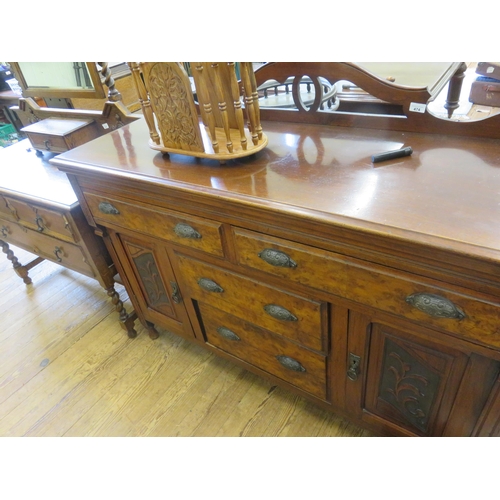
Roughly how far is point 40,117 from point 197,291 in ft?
4.26

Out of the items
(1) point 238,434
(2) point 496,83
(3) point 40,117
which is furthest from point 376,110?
(3) point 40,117

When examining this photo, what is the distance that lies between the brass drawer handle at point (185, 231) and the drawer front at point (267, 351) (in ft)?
1.00

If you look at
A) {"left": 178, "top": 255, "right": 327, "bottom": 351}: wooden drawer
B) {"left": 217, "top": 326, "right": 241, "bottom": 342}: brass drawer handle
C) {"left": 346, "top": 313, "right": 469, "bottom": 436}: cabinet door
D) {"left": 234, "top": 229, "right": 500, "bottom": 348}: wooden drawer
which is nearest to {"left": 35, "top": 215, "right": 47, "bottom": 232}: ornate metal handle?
{"left": 178, "top": 255, "right": 327, "bottom": 351}: wooden drawer

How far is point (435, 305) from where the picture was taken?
2.11ft

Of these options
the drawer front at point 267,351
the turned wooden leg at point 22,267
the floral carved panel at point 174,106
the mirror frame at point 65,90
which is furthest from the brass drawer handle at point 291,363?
the turned wooden leg at point 22,267

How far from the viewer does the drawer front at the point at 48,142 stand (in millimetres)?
1512

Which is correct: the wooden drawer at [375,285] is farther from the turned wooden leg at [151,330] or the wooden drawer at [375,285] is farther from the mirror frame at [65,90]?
the mirror frame at [65,90]

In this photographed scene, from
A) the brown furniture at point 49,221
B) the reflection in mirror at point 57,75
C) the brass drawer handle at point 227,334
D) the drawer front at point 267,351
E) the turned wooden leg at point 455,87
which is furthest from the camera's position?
the reflection in mirror at point 57,75

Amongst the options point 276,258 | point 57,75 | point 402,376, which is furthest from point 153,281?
point 57,75

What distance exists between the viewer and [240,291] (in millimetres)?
988

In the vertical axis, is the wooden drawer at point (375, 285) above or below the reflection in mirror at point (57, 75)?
below

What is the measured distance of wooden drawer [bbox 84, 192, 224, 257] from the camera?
0.91m

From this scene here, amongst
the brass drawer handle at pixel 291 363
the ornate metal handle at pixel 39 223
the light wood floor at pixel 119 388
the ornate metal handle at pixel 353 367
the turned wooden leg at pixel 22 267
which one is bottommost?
the light wood floor at pixel 119 388

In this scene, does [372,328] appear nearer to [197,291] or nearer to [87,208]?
[197,291]
